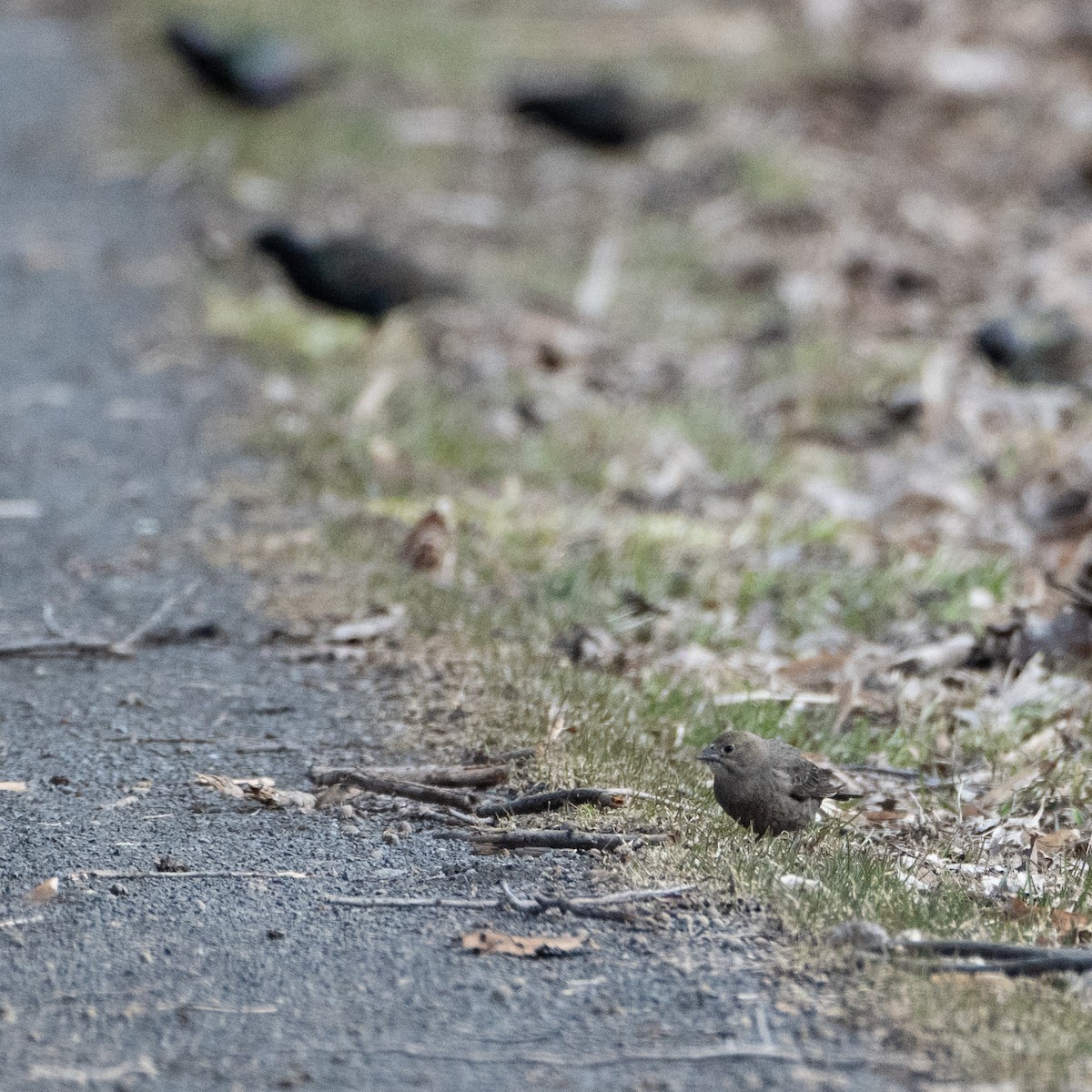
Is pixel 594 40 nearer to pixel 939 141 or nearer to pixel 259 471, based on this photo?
pixel 939 141

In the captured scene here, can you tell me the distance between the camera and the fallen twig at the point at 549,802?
3.62 metres

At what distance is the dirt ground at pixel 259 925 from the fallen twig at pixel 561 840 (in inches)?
1.5

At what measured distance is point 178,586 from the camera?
5.12 meters

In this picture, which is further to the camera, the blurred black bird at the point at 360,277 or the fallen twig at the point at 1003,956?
the blurred black bird at the point at 360,277

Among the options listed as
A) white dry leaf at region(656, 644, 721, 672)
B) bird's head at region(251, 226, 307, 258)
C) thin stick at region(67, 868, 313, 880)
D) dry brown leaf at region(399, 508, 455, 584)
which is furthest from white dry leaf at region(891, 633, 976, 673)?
bird's head at region(251, 226, 307, 258)

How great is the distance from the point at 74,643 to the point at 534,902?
1.98 m

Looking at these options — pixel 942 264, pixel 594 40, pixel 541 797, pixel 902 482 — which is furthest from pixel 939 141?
pixel 541 797

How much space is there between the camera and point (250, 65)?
35.3ft

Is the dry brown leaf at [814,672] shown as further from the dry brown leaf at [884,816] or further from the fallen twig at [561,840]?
the fallen twig at [561,840]

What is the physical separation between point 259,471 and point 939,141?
288 inches

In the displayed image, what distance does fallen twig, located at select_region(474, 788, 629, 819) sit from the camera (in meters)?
3.62

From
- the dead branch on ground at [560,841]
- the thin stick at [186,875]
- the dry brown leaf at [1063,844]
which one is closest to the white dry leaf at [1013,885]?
the dry brown leaf at [1063,844]

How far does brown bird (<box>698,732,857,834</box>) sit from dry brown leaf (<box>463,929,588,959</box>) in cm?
62

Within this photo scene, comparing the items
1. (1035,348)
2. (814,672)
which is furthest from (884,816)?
(1035,348)
